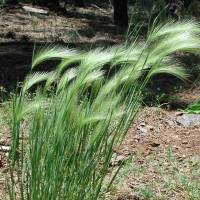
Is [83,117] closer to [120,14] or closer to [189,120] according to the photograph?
[189,120]

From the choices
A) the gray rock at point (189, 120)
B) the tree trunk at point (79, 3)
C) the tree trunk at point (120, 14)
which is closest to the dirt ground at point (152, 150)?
the gray rock at point (189, 120)

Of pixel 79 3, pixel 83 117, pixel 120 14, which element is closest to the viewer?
pixel 83 117

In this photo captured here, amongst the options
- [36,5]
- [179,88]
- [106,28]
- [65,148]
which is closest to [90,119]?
[65,148]

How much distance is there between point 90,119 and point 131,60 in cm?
31

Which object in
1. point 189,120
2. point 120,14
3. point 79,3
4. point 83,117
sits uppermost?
point 83,117

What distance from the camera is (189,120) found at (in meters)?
5.17

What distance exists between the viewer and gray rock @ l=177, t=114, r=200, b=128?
5094mm

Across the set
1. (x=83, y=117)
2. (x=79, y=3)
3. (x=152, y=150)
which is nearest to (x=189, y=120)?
(x=152, y=150)

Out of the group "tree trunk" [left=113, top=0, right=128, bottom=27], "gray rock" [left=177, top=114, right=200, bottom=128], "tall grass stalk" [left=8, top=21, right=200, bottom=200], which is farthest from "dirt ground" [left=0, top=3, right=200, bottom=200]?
"tree trunk" [left=113, top=0, right=128, bottom=27]

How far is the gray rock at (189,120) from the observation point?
509 centimetres

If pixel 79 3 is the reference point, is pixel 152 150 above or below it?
above

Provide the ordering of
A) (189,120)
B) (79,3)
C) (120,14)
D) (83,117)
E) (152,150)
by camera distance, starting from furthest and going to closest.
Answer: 1. (79,3)
2. (120,14)
3. (189,120)
4. (152,150)
5. (83,117)

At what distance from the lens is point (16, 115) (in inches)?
87.4

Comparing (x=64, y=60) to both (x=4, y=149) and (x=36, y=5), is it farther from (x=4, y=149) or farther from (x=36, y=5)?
(x=36, y=5)
